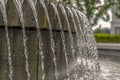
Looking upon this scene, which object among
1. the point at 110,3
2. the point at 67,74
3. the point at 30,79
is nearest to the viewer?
the point at 30,79

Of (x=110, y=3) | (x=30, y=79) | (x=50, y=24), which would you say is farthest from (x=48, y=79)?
(x=110, y=3)

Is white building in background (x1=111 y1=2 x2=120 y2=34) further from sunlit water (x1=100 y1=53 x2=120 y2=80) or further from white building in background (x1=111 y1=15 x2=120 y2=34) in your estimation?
sunlit water (x1=100 y1=53 x2=120 y2=80)

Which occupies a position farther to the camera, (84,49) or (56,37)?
(84,49)

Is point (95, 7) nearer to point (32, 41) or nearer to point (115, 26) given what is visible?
point (115, 26)

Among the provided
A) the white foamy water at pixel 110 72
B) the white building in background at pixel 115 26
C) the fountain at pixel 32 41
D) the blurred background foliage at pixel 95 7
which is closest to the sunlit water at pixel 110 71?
the white foamy water at pixel 110 72

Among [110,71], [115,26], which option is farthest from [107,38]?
[110,71]

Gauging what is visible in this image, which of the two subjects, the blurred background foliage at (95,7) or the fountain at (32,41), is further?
the blurred background foliage at (95,7)

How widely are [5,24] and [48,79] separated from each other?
1.81 meters

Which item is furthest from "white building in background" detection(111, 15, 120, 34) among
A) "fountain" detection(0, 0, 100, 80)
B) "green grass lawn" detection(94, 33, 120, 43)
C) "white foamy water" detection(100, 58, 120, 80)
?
"fountain" detection(0, 0, 100, 80)

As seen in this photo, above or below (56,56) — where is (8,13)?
above

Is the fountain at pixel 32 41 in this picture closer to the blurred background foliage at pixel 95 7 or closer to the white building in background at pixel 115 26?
the blurred background foliage at pixel 95 7

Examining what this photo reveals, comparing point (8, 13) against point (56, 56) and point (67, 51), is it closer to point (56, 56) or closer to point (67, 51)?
point (56, 56)

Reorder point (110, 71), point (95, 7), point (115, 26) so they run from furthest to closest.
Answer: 1. point (115, 26)
2. point (95, 7)
3. point (110, 71)

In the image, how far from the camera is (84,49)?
39.6ft
